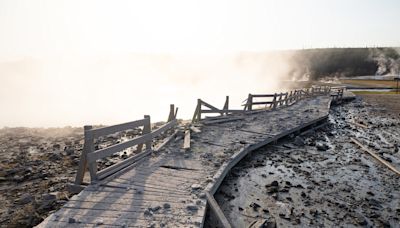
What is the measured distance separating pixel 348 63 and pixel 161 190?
120760mm

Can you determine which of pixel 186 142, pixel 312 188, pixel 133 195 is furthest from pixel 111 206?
pixel 312 188

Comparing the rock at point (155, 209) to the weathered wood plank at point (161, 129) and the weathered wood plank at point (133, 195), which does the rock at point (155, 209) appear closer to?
the weathered wood plank at point (133, 195)

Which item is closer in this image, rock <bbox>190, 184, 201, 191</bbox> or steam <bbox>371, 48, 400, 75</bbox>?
rock <bbox>190, 184, 201, 191</bbox>

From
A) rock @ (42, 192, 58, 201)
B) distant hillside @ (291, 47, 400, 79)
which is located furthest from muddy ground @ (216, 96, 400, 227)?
distant hillside @ (291, 47, 400, 79)

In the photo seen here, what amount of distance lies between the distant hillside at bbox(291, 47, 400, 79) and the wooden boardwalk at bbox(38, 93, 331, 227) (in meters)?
99.5

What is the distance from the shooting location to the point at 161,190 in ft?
19.0

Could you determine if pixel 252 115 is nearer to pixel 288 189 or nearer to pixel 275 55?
pixel 288 189

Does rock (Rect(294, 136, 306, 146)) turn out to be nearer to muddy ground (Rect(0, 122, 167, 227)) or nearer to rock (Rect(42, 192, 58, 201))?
muddy ground (Rect(0, 122, 167, 227))

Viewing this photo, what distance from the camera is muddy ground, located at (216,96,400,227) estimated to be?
6.05m

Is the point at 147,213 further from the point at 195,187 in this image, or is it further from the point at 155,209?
the point at 195,187

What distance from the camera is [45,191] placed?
316 inches

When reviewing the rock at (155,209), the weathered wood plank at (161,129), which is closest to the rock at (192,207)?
the rock at (155,209)

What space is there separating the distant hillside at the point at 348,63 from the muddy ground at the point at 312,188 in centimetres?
9576

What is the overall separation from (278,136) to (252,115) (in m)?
5.56
